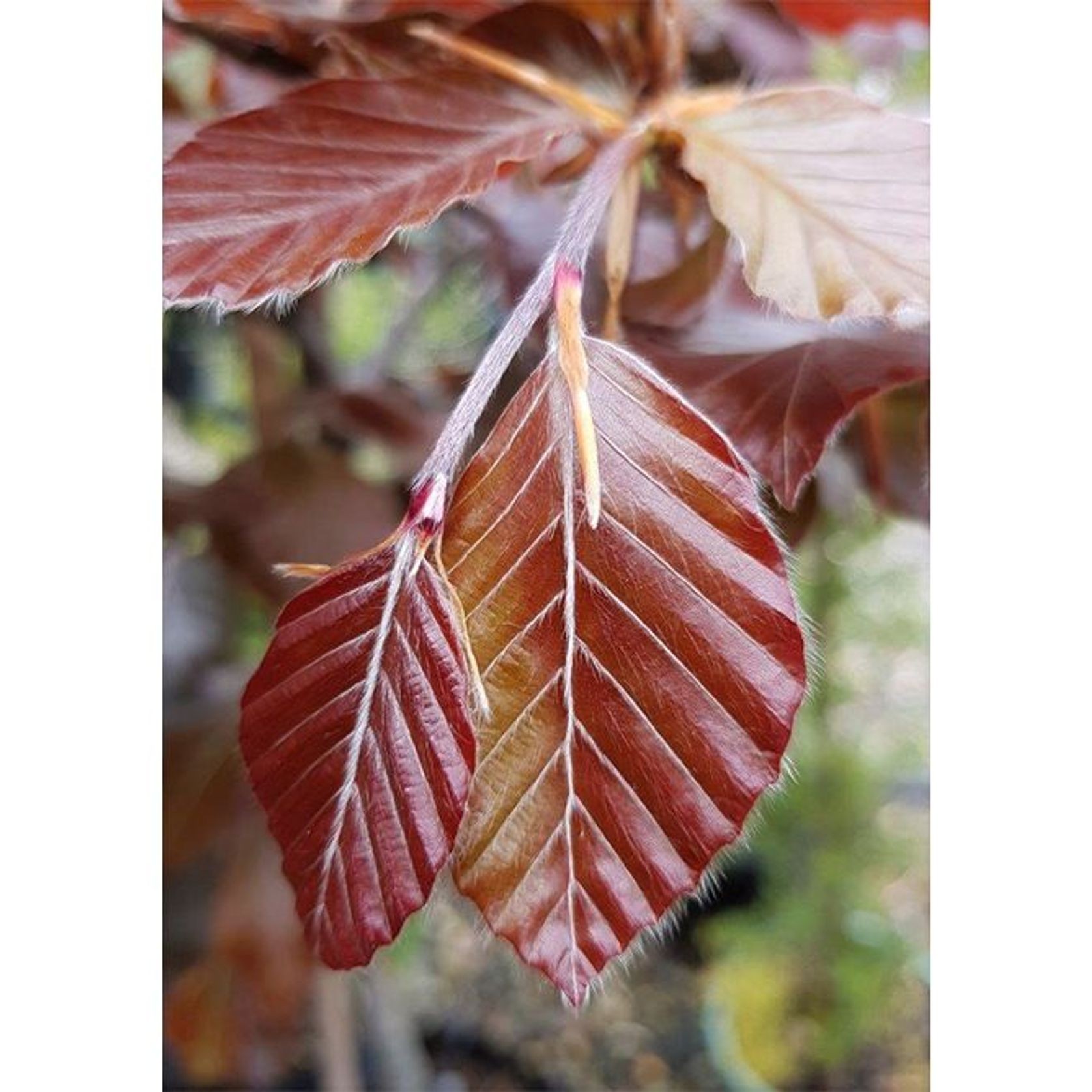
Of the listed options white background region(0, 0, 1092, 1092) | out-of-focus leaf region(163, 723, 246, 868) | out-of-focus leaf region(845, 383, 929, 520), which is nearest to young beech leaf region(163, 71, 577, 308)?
white background region(0, 0, 1092, 1092)

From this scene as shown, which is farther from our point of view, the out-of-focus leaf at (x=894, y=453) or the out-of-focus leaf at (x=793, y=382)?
the out-of-focus leaf at (x=894, y=453)

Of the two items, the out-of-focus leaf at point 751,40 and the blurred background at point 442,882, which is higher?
the out-of-focus leaf at point 751,40

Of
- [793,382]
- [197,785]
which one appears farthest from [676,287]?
[197,785]

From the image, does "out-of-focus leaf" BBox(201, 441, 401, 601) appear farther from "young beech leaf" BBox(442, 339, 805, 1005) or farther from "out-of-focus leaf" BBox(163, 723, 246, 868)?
"young beech leaf" BBox(442, 339, 805, 1005)

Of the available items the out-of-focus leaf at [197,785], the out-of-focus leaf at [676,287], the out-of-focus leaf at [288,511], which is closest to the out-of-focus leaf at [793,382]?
the out-of-focus leaf at [676,287]

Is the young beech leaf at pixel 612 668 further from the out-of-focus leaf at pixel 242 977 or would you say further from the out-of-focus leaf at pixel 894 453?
the out-of-focus leaf at pixel 242 977

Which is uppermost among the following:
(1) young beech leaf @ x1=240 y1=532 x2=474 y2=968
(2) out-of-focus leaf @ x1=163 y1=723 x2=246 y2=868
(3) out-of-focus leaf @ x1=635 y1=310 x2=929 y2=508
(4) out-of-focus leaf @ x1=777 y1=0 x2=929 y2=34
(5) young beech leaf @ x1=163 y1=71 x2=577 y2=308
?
(4) out-of-focus leaf @ x1=777 y1=0 x2=929 y2=34
